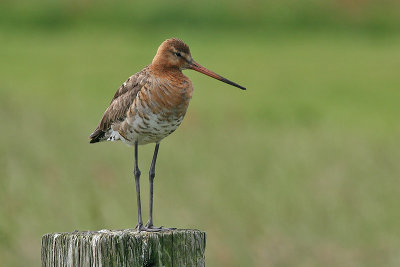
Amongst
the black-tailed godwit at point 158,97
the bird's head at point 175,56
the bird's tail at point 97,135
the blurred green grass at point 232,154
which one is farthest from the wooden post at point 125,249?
the blurred green grass at point 232,154

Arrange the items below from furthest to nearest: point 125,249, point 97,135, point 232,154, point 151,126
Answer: point 232,154
point 97,135
point 151,126
point 125,249

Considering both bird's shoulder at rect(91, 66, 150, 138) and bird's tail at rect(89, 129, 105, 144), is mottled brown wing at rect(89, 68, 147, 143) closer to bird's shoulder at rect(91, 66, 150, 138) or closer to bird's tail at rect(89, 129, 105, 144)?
bird's shoulder at rect(91, 66, 150, 138)

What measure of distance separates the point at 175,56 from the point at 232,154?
7.23 meters

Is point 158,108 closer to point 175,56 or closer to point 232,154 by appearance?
point 175,56

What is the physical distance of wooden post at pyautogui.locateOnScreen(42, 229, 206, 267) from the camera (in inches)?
170

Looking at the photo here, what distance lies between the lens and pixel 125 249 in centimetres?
434

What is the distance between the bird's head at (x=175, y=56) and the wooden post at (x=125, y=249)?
1.85 m

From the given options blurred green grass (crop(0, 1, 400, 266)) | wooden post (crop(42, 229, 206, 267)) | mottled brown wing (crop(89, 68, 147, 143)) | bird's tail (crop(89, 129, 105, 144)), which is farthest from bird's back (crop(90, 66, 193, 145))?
blurred green grass (crop(0, 1, 400, 266))

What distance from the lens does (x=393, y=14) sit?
35.4 meters

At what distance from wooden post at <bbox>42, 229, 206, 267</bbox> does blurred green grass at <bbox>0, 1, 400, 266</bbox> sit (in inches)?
151

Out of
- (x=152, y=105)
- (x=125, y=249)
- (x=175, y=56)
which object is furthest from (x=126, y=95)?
(x=125, y=249)

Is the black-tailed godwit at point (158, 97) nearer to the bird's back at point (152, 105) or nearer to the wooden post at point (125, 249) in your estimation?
the bird's back at point (152, 105)

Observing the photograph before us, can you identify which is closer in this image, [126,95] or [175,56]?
[175,56]

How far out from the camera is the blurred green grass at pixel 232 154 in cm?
941
